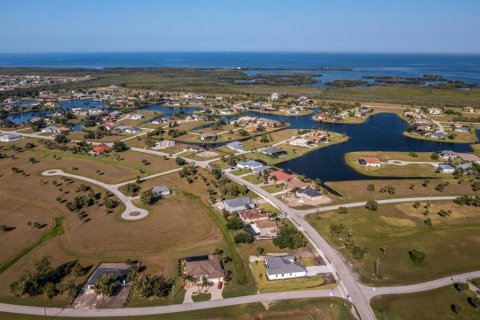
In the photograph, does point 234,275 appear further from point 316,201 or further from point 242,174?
point 242,174

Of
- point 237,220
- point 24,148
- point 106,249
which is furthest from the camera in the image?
point 24,148

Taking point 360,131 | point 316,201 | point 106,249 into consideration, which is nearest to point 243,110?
point 360,131

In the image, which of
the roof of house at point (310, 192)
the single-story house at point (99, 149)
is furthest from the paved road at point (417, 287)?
the single-story house at point (99, 149)

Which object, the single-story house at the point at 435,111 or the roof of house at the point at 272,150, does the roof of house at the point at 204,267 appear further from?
the single-story house at the point at 435,111

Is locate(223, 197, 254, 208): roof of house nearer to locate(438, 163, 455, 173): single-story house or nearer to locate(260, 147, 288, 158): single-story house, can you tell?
locate(260, 147, 288, 158): single-story house

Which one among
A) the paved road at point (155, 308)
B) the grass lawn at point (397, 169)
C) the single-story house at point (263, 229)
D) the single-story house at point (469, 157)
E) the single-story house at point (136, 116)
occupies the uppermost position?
the single-story house at point (136, 116)

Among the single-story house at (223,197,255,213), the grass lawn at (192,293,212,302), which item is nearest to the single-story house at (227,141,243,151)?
the single-story house at (223,197,255,213)

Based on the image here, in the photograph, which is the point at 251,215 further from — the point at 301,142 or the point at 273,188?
the point at 301,142
